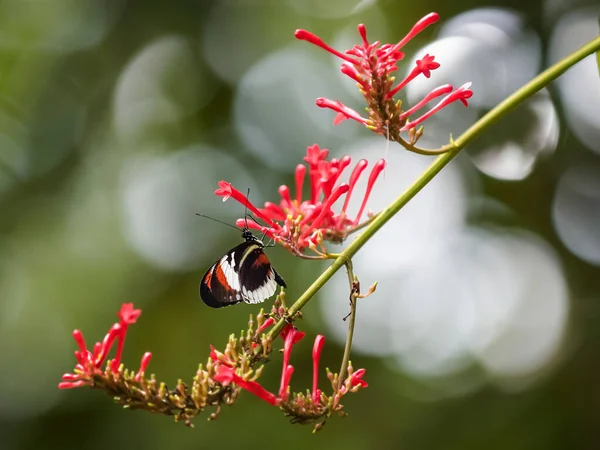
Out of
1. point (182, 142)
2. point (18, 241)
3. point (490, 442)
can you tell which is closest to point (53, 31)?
point (182, 142)

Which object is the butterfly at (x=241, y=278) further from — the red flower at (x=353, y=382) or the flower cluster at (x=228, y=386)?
the red flower at (x=353, y=382)

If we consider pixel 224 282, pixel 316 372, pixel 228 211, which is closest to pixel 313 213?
pixel 224 282

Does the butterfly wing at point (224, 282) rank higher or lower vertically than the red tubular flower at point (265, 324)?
higher

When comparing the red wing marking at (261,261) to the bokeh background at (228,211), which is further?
the bokeh background at (228,211)

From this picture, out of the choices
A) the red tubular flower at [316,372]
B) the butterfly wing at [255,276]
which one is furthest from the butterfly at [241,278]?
the red tubular flower at [316,372]

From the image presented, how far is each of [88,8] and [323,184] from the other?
890 centimetres

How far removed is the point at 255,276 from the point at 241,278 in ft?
0.17

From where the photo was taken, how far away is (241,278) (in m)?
2.19

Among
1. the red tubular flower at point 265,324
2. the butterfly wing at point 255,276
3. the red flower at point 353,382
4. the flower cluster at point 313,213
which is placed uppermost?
the flower cluster at point 313,213

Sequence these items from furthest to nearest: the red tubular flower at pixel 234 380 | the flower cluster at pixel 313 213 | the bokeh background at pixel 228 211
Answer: the bokeh background at pixel 228 211 < the flower cluster at pixel 313 213 < the red tubular flower at pixel 234 380

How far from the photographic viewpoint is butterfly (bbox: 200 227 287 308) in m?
2.14

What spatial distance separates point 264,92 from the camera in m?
11.7

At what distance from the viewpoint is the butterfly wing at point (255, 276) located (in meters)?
2.12

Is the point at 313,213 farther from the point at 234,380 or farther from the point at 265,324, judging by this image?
the point at 234,380
